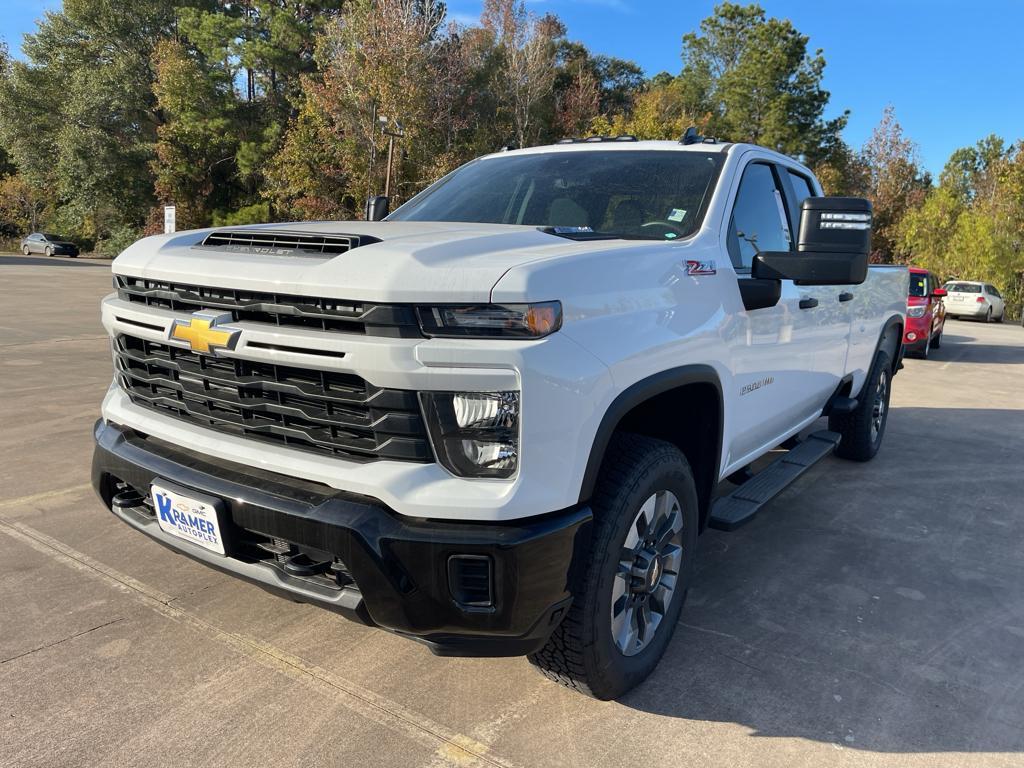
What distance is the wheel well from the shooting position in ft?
9.21

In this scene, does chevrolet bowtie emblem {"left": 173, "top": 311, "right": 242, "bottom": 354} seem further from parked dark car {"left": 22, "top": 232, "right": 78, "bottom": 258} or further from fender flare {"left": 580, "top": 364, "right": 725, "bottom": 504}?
parked dark car {"left": 22, "top": 232, "right": 78, "bottom": 258}

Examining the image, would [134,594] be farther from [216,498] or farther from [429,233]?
[429,233]

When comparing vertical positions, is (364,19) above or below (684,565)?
above

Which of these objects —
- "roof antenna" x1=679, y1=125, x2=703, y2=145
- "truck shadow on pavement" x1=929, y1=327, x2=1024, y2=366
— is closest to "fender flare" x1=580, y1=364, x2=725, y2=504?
"roof antenna" x1=679, y1=125, x2=703, y2=145

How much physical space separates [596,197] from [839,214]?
1.00 meters

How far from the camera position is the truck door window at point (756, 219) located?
127 inches

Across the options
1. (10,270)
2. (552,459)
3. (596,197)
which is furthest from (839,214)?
(10,270)

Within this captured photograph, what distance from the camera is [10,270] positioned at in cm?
2558

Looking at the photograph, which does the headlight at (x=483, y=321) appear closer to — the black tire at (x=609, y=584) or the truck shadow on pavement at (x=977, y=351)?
the black tire at (x=609, y=584)

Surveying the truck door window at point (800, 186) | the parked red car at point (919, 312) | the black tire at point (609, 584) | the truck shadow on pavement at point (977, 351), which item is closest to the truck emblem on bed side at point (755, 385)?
the black tire at point (609, 584)

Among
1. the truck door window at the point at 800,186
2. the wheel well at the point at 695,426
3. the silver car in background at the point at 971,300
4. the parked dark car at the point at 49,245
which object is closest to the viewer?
the wheel well at the point at 695,426

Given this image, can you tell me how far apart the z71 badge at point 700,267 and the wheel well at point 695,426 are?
421 millimetres

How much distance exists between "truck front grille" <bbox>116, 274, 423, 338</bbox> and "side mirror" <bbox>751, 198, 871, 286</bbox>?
1.71m

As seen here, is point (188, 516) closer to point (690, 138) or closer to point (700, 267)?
point (700, 267)
